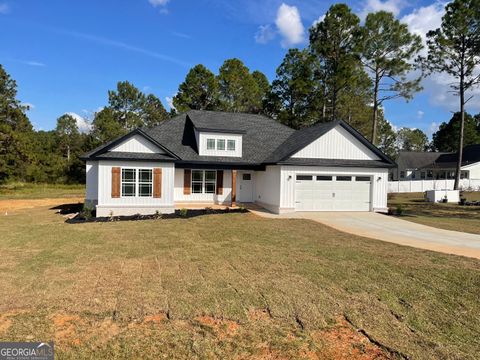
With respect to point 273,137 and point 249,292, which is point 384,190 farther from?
point 249,292

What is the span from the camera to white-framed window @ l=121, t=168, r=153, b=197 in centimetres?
1784

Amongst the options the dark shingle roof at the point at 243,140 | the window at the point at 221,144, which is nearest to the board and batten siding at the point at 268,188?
the dark shingle roof at the point at 243,140

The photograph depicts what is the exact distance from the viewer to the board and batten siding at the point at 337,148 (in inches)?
795

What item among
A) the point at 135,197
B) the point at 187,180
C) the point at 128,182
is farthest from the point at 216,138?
the point at 135,197

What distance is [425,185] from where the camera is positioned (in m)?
42.8

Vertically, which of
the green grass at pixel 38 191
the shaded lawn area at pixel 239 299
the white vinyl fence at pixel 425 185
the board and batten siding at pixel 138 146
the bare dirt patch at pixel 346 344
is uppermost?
the board and batten siding at pixel 138 146

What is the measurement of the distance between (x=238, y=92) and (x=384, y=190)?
85.8 ft

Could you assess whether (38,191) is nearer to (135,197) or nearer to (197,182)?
(197,182)

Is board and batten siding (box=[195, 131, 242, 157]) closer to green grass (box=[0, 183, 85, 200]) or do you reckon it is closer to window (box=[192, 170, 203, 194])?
window (box=[192, 170, 203, 194])

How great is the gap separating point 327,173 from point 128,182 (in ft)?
36.1

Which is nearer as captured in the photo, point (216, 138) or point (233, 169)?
point (233, 169)

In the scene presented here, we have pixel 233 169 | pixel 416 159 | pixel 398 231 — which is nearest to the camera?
pixel 398 231

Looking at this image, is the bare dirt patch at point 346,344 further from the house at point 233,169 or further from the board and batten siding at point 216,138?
the board and batten siding at point 216,138

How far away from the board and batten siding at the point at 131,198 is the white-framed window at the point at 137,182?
8.2 inches
